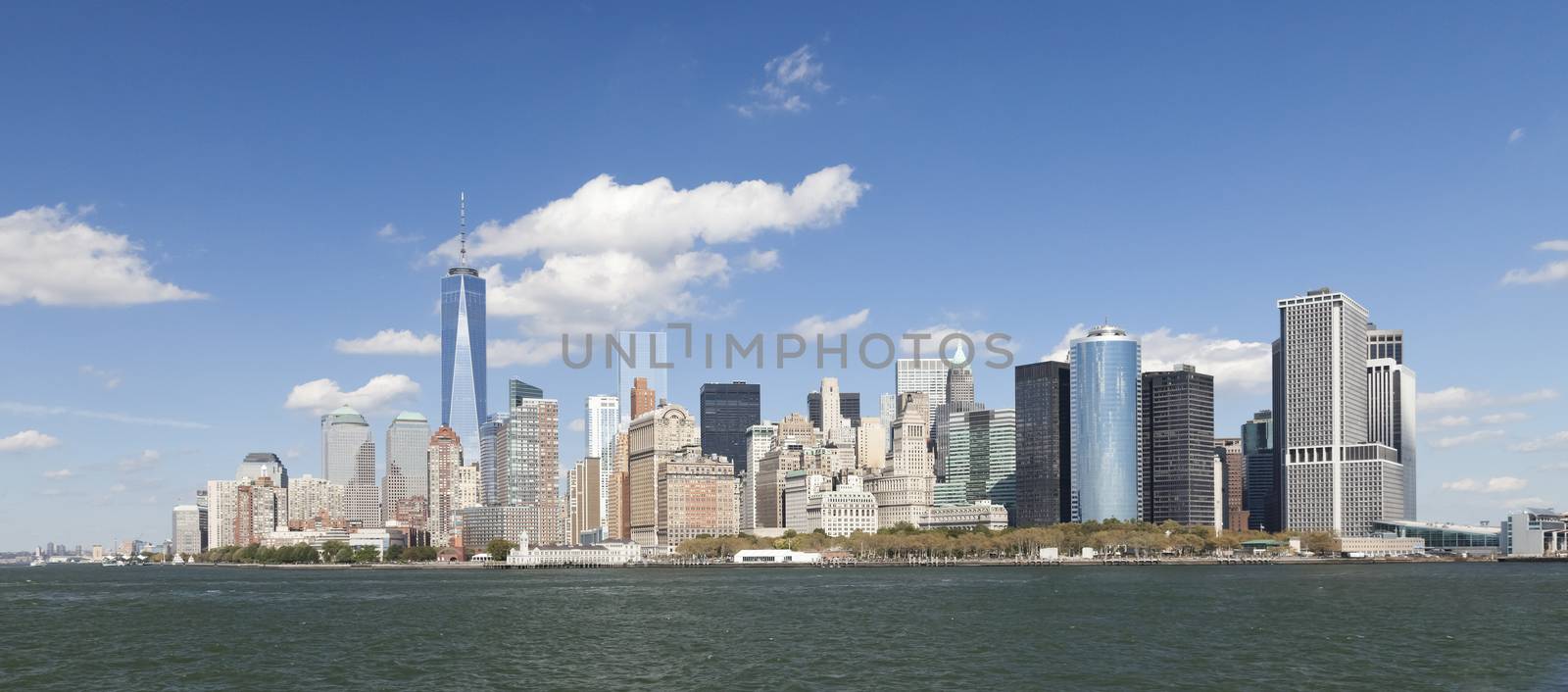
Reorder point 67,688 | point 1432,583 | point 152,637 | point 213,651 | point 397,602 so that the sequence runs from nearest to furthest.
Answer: point 67,688 → point 213,651 → point 152,637 → point 397,602 → point 1432,583

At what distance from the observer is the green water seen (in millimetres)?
75750

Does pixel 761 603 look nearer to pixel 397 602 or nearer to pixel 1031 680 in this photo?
pixel 397 602

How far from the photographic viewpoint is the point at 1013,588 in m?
174

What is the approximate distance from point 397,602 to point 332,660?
70374 millimetres

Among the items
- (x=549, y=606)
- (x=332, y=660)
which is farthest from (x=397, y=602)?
(x=332, y=660)

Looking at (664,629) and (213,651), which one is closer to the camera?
(213,651)

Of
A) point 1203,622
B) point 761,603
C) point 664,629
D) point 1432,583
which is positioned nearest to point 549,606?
point 761,603

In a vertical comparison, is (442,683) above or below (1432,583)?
above

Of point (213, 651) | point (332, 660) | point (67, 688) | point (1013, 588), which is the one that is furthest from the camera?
point (1013, 588)

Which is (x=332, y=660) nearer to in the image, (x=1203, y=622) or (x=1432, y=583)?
(x=1203, y=622)

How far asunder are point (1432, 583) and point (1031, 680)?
13846cm

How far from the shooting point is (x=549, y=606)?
142500mm

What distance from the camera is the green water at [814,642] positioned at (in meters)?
75.8

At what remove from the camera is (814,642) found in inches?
3752
